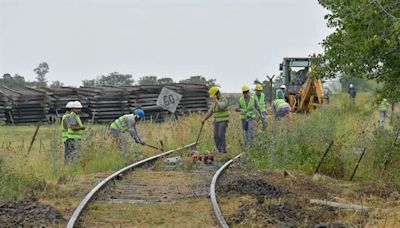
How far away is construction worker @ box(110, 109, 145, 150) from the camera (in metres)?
17.8

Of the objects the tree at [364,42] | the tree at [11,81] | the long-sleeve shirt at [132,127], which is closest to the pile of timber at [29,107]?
the long-sleeve shirt at [132,127]

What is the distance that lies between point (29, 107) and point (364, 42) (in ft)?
105

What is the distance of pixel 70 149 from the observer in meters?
17.0

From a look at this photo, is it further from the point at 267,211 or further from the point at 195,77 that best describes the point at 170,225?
the point at 195,77

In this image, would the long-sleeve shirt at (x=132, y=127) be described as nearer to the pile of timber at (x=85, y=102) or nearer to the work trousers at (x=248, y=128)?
the work trousers at (x=248, y=128)

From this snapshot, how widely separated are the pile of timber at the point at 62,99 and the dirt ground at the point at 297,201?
2710 cm

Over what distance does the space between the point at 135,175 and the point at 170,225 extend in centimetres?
560

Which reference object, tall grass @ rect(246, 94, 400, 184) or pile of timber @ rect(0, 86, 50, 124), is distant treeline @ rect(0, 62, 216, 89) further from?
tall grass @ rect(246, 94, 400, 184)

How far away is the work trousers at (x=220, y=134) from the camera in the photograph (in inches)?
744

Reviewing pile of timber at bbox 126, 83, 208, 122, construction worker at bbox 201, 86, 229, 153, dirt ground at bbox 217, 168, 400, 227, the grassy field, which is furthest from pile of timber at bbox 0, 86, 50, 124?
dirt ground at bbox 217, 168, 400, 227

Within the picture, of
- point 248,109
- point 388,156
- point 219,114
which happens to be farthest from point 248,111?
point 388,156

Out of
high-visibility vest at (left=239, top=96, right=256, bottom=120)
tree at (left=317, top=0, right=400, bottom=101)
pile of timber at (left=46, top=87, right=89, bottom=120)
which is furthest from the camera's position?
pile of timber at (left=46, top=87, right=89, bottom=120)

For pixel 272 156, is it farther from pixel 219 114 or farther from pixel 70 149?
pixel 70 149

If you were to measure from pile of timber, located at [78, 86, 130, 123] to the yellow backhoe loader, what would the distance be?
9845 mm
